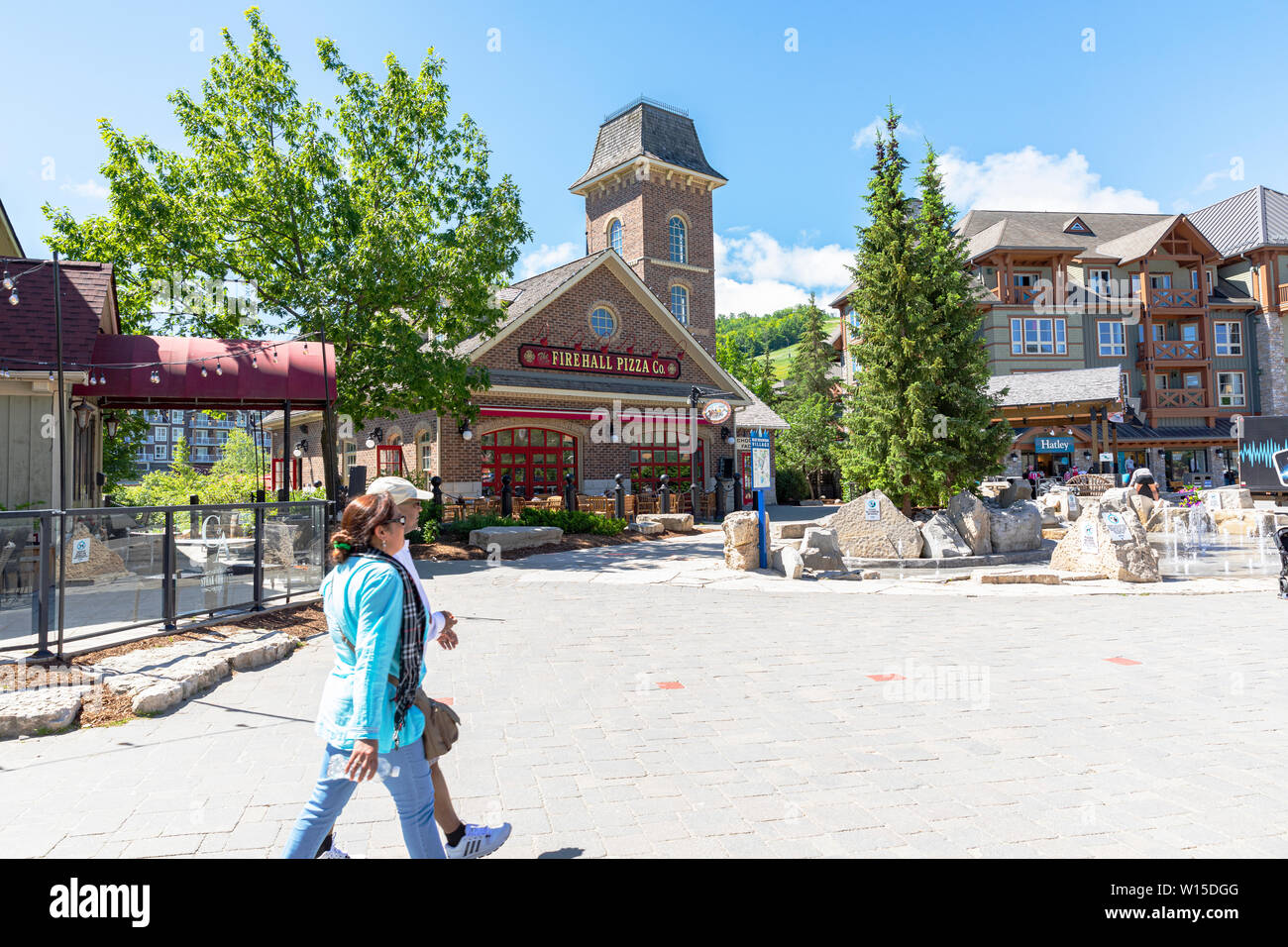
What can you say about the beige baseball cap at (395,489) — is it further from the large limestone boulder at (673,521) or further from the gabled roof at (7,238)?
the gabled roof at (7,238)

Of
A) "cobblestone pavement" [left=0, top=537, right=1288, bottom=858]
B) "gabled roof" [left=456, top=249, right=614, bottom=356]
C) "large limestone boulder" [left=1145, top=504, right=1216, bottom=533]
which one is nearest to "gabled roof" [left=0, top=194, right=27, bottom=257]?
"gabled roof" [left=456, top=249, right=614, bottom=356]

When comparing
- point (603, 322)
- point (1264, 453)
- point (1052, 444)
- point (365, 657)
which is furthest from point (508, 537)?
point (1052, 444)

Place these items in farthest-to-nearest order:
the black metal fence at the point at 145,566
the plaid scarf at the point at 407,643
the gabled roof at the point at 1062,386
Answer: the gabled roof at the point at 1062,386
the black metal fence at the point at 145,566
the plaid scarf at the point at 407,643

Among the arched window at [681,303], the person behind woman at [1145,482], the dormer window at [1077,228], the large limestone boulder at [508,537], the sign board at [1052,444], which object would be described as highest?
the dormer window at [1077,228]

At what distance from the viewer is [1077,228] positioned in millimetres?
39344

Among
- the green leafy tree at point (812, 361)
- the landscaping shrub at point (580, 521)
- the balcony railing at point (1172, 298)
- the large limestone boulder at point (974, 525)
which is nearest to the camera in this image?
the large limestone boulder at point (974, 525)

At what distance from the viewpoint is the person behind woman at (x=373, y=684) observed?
8.55 feet

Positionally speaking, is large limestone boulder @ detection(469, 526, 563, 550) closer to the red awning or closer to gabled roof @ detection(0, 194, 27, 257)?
the red awning

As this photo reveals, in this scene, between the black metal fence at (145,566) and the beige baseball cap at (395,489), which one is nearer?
the beige baseball cap at (395,489)

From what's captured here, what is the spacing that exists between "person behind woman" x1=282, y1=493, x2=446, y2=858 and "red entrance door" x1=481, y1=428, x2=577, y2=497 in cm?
1883

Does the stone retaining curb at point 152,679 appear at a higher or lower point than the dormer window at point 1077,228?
lower

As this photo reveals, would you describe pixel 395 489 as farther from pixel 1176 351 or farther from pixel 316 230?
pixel 1176 351

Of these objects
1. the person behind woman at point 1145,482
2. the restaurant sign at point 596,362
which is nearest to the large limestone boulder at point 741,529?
the restaurant sign at point 596,362

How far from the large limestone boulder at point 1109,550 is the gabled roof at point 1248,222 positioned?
3847 centimetres
